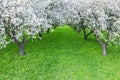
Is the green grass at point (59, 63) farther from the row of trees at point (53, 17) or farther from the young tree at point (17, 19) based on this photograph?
the young tree at point (17, 19)

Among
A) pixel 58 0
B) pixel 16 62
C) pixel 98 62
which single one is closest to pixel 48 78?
pixel 16 62

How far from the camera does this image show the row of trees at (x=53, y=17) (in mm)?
20672

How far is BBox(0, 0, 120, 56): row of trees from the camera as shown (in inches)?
814

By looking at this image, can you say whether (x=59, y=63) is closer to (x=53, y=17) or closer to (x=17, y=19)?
(x=17, y=19)

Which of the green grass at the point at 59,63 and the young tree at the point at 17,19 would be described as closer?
the green grass at the point at 59,63

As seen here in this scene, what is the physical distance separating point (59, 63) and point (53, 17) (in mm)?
6529

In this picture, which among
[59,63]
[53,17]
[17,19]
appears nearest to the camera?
[17,19]

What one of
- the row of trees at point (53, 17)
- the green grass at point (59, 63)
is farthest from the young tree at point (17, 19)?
the green grass at point (59, 63)

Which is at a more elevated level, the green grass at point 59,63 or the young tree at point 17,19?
the young tree at point 17,19

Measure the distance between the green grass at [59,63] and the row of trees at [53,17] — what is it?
59.6 inches

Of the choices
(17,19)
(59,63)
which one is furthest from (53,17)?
(17,19)

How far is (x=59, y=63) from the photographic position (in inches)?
893

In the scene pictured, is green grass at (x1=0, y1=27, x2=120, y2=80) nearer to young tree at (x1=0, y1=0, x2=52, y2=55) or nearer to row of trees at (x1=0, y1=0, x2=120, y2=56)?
row of trees at (x1=0, y1=0, x2=120, y2=56)

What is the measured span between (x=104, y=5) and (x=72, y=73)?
8.11 meters
